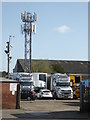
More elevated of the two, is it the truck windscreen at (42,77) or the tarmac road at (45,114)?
the truck windscreen at (42,77)

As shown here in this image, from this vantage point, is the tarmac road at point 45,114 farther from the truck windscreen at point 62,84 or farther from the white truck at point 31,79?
the truck windscreen at point 62,84

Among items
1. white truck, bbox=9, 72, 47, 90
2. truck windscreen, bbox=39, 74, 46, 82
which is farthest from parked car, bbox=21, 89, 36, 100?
truck windscreen, bbox=39, 74, 46, 82

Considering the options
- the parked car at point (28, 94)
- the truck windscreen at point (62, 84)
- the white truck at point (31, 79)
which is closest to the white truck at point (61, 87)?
the truck windscreen at point (62, 84)

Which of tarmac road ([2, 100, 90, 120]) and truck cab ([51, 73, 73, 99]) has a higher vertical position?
truck cab ([51, 73, 73, 99])

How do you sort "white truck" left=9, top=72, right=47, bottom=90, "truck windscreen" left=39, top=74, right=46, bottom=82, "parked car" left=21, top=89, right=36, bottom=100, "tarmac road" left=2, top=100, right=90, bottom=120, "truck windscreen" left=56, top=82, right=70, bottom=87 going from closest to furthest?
"tarmac road" left=2, top=100, right=90, bottom=120 < "parked car" left=21, top=89, right=36, bottom=100 < "white truck" left=9, top=72, right=47, bottom=90 < "truck windscreen" left=56, top=82, right=70, bottom=87 < "truck windscreen" left=39, top=74, right=46, bottom=82

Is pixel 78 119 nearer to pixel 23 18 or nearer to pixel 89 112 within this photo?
pixel 89 112

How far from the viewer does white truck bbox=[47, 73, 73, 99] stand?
44594 millimetres

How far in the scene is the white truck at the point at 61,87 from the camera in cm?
4459

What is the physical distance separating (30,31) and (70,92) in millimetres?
17999

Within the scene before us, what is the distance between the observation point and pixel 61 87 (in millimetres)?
45406

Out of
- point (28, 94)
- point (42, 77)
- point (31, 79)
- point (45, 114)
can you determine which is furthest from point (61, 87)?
point (45, 114)

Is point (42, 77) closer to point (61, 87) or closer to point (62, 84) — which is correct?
point (62, 84)

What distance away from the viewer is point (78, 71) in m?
94.8

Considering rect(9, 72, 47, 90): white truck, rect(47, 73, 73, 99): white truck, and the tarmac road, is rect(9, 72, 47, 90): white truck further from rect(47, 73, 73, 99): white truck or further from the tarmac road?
the tarmac road
